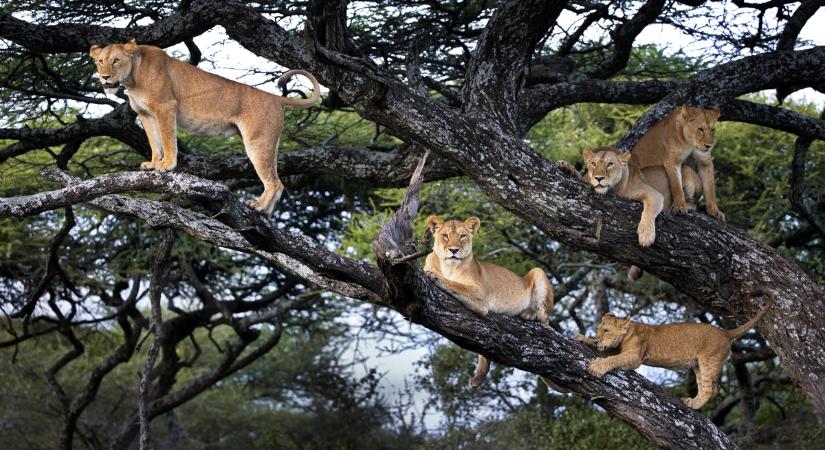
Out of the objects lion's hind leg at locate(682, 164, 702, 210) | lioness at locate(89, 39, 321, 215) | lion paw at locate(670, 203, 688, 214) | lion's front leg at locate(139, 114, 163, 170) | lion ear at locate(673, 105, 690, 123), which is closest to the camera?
lioness at locate(89, 39, 321, 215)

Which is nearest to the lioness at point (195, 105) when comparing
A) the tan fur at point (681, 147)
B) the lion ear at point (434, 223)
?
the lion ear at point (434, 223)

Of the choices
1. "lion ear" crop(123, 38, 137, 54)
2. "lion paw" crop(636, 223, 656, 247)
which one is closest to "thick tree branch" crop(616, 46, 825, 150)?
"lion paw" crop(636, 223, 656, 247)

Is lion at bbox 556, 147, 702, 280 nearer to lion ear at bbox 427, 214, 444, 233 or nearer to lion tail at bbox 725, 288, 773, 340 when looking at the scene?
lion tail at bbox 725, 288, 773, 340

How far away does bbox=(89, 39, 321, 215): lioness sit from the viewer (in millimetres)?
7125

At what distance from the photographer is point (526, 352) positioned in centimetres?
708

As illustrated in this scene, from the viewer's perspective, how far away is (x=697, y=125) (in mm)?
7930

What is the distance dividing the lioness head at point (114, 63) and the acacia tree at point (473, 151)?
0.63 m

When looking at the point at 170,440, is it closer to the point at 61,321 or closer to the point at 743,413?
the point at 61,321

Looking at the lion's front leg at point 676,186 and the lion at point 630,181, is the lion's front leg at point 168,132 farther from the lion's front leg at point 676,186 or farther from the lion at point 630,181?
the lion's front leg at point 676,186

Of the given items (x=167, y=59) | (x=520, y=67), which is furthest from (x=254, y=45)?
(x=520, y=67)

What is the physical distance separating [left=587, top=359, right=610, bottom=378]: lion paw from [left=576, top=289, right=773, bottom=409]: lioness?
323mm

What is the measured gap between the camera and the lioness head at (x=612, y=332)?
25.1 feet

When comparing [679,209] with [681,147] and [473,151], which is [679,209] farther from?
[473,151]

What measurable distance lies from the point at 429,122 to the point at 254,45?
1643 millimetres
